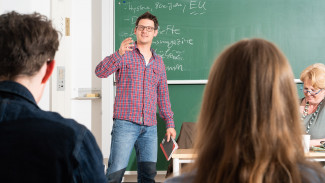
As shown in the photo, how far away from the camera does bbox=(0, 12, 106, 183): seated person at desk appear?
2.55ft

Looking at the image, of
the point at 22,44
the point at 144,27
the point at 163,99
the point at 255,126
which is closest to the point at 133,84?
the point at 163,99

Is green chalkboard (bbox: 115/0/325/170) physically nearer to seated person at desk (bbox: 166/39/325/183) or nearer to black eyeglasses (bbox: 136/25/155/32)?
black eyeglasses (bbox: 136/25/155/32)

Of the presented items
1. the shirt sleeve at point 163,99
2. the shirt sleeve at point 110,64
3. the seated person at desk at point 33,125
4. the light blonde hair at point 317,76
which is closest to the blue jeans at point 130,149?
the shirt sleeve at point 163,99

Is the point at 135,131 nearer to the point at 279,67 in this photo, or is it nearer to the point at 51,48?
the point at 51,48

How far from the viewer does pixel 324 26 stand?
3.71 metres

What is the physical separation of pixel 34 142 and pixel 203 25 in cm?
322

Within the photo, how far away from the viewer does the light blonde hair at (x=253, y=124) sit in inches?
27.9

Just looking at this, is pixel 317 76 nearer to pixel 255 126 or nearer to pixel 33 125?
pixel 255 126

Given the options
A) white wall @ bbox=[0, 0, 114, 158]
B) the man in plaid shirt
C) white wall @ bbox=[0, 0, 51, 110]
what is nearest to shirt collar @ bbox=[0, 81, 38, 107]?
white wall @ bbox=[0, 0, 51, 110]

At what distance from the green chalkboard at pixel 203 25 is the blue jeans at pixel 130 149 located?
1.23m

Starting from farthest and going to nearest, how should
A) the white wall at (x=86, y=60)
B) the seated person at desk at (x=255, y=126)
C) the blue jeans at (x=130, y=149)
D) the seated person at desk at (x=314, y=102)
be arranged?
the white wall at (x=86, y=60)
the blue jeans at (x=130, y=149)
the seated person at desk at (x=314, y=102)
the seated person at desk at (x=255, y=126)

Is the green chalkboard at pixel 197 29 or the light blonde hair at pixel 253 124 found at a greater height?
the green chalkboard at pixel 197 29

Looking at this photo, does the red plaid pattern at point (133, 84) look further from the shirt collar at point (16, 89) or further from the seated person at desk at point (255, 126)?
the seated person at desk at point (255, 126)

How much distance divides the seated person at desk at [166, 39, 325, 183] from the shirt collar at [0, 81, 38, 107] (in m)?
0.47
